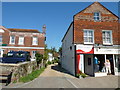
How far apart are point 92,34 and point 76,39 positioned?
2.47m

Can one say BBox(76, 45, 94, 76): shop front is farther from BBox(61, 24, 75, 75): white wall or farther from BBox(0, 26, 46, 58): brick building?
BBox(0, 26, 46, 58): brick building

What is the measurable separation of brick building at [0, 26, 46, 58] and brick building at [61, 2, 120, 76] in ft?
41.6

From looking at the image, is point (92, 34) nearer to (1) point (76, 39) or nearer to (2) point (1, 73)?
(1) point (76, 39)

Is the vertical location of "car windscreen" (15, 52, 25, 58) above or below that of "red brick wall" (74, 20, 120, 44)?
below

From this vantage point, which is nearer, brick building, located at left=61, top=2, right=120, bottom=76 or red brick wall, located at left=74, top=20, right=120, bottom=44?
brick building, located at left=61, top=2, right=120, bottom=76

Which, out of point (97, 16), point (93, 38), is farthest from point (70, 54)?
point (97, 16)

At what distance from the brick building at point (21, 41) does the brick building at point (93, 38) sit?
12.7 m

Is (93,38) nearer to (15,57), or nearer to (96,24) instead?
(96,24)

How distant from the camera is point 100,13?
15625 mm

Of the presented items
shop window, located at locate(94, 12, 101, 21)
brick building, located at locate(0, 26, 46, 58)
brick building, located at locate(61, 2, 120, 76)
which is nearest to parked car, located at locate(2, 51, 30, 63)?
brick building, located at locate(61, 2, 120, 76)

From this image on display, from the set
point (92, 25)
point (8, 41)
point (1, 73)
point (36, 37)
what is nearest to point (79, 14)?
point (92, 25)

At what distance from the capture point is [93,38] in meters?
14.9

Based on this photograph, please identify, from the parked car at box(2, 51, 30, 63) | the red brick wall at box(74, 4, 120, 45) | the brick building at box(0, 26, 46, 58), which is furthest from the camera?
the brick building at box(0, 26, 46, 58)

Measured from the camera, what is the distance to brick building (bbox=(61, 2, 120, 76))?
45.4ft
